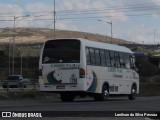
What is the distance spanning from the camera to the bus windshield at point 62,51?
2862 cm

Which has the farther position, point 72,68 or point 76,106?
point 72,68

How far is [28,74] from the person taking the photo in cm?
11912

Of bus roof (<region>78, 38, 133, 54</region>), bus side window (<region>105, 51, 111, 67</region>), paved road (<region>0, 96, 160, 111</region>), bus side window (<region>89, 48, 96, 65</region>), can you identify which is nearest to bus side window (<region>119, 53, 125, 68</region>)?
bus roof (<region>78, 38, 133, 54</region>)

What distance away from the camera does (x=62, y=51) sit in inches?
1129

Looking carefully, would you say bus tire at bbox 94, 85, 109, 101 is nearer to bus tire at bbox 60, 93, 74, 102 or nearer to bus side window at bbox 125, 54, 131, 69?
bus tire at bbox 60, 93, 74, 102

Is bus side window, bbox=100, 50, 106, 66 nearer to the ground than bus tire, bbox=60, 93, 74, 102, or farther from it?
farther from it

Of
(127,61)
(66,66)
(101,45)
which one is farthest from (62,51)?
(127,61)

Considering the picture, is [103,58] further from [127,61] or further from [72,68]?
[127,61]

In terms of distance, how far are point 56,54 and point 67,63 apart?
31.2 inches

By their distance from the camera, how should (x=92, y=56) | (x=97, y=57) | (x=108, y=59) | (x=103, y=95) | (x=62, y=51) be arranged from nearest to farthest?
(x=62, y=51)
(x=92, y=56)
(x=97, y=57)
(x=103, y=95)
(x=108, y=59)

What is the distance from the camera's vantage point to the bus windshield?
28.6 metres

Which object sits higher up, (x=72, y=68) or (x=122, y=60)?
(x=122, y=60)

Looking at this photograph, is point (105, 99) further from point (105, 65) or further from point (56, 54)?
point (56, 54)

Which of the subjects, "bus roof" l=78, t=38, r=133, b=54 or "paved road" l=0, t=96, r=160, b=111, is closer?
"paved road" l=0, t=96, r=160, b=111
